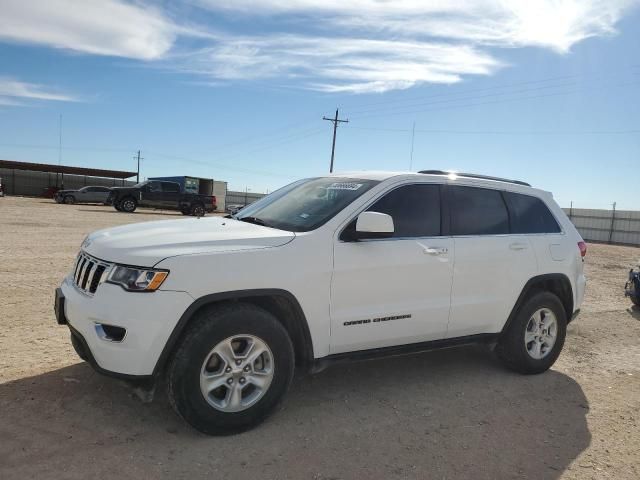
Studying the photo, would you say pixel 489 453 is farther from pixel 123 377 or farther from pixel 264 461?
pixel 123 377

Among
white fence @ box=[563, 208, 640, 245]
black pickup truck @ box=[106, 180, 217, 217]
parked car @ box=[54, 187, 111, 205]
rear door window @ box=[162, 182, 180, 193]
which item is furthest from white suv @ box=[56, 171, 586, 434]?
parked car @ box=[54, 187, 111, 205]

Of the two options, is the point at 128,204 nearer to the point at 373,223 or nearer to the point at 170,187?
the point at 170,187

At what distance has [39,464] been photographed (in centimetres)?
290

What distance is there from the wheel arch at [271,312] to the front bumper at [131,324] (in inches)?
1.5

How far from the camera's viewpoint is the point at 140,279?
3102 mm

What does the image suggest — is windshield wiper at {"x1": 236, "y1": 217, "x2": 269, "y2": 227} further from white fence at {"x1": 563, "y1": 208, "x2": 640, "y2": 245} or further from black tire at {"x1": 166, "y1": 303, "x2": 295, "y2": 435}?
white fence at {"x1": 563, "y1": 208, "x2": 640, "y2": 245}

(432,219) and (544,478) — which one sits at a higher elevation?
(432,219)

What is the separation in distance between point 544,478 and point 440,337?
4.52ft

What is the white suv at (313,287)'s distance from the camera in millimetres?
3146

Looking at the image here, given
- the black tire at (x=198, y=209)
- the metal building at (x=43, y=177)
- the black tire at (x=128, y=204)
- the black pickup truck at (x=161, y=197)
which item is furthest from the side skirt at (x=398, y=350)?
the metal building at (x=43, y=177)

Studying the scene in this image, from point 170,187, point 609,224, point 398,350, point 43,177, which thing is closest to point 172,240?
point 398,350

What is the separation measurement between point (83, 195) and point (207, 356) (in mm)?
35336

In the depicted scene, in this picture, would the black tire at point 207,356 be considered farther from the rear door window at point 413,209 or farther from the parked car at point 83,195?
the parked car at point 83,195

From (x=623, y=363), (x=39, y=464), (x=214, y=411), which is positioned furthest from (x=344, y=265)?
(x=623, y=363)
